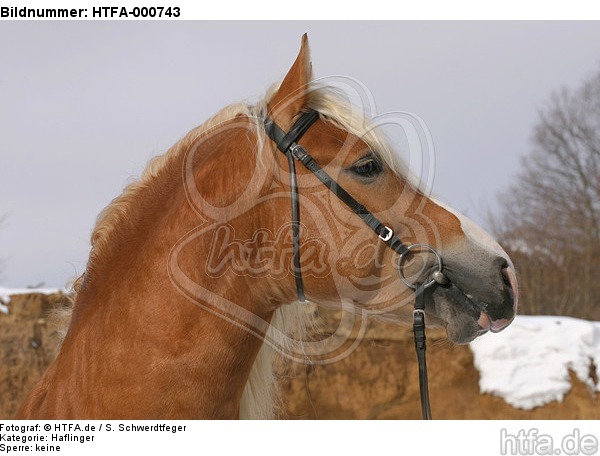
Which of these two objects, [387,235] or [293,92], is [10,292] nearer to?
[293,92]

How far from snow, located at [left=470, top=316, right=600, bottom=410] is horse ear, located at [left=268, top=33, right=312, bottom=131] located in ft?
17.1

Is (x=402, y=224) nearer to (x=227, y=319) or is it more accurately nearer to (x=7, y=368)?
(x=227, y=319)

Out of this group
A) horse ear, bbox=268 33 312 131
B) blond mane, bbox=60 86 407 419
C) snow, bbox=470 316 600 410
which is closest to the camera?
horse ear, bbox=268 33 312 131

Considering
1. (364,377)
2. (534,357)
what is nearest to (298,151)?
(364,377)

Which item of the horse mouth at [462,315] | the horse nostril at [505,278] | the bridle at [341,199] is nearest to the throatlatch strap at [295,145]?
the bridle at [341,199]

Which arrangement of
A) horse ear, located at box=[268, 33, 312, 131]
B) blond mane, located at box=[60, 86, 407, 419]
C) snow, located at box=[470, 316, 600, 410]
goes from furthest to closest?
snow, located at box=[470, 316, 600, 410], blond mane, located at box=[60, 86, 407, 419], horse ear, located at box=[268, 33, 312, 131]

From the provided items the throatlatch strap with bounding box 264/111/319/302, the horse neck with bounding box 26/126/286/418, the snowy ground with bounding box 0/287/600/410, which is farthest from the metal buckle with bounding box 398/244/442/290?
the snowy ground with bounding box 0/287/600/410

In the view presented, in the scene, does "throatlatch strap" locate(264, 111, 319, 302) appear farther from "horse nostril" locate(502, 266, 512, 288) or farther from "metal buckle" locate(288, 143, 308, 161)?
"horse nostril" locate(502, 266, 512, 288)

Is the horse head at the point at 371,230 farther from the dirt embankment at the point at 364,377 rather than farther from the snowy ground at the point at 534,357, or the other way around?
the snowy ground at the point at 534,357

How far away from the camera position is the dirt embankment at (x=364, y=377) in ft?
23.3

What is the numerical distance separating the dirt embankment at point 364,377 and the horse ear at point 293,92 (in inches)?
191

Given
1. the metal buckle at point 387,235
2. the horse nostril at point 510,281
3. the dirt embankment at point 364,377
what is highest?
the metal buckle at point 387,235

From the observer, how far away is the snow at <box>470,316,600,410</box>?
708 centimetres

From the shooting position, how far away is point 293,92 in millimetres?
2566
